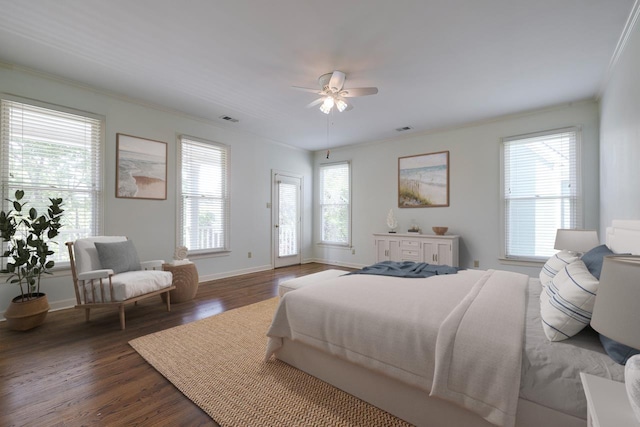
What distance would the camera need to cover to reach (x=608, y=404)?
0.88 meters

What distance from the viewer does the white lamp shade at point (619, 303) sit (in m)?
0.76

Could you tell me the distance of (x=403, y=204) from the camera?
5.66 meters

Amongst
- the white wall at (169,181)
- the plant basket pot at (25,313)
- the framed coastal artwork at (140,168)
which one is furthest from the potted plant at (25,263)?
the framed coastal artwork at (140,168)

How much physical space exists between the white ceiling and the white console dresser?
2163 mm

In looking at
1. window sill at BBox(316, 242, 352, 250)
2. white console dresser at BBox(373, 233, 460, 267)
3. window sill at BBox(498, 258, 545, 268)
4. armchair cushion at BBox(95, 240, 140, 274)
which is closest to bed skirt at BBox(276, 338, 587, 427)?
armchair cushion at BBox(95, 240, 140, 274)

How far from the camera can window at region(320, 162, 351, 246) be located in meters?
6.48

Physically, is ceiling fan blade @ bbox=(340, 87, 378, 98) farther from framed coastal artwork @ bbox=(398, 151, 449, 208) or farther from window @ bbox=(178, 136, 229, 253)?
window @ bbox=(178, 136, 229, 253)

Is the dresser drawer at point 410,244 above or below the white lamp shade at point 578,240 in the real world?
below

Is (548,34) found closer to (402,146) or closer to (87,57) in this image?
(402,146)

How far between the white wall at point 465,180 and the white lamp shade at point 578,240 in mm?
1492

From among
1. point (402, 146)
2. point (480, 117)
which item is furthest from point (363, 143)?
point (480, 117)

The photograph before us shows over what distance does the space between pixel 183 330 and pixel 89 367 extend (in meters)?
0.78

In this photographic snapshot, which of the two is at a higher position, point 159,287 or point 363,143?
point 363,143

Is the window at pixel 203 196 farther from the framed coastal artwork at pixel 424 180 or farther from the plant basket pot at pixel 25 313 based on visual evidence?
the framed coastal artwork at pixel 424 180
